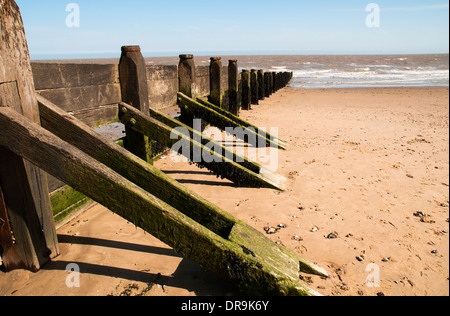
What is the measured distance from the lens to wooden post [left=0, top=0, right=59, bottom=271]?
6.64 ft

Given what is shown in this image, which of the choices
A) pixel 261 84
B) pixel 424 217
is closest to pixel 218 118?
pixel 424 217

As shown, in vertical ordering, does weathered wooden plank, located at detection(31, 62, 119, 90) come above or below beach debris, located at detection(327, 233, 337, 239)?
above

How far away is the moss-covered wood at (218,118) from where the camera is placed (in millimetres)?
5805

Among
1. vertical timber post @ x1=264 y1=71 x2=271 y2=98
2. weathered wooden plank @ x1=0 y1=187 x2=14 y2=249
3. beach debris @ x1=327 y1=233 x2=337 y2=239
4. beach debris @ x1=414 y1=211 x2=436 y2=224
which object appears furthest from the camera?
vertical timber post @ x1=264 y1=71 x2=271 y2=98

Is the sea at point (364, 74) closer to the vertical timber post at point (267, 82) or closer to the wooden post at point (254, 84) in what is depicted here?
the vertical timber post at point (267, 82)

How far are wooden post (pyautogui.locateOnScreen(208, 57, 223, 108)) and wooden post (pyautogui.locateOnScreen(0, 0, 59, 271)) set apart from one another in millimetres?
5694

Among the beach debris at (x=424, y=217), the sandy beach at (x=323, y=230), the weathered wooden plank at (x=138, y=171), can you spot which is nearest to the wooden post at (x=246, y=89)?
the sandy beach at (x=323, y=230)

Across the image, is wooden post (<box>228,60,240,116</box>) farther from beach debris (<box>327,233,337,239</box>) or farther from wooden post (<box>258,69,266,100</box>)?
beach debris (<box>327,233,337,239</box>)

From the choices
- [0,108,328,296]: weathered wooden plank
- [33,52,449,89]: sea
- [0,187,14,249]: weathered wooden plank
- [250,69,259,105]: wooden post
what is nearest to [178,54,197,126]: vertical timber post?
[0,187,14,249]: weathered wooden plank

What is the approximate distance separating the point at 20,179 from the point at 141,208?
1.04m

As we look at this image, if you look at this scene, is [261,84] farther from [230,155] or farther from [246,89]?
[230,155]

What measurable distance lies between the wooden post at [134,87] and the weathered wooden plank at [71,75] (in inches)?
5.4
